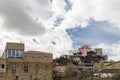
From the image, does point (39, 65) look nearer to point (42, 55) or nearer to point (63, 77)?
point (42, 55)

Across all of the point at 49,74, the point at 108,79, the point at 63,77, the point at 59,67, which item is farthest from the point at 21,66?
the point at 59,67

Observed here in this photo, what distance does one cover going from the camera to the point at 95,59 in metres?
124

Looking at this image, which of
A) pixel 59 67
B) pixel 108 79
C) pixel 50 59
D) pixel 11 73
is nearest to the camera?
pixel 108 79

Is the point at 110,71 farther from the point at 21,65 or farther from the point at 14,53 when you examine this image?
the point at 14,53

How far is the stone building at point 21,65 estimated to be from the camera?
62969 millimetres

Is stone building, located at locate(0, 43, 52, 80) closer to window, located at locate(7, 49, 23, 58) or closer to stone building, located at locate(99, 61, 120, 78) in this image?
window, located at locate(7, 49, 23, 58)

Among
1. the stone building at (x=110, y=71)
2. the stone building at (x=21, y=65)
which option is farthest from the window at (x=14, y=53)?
the stone building at (x=110, y=71)

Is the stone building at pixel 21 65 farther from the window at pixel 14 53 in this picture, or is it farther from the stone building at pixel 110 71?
the stone building at pixel 110 71

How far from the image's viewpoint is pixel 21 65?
210 ft

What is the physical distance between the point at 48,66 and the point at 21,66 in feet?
21.4

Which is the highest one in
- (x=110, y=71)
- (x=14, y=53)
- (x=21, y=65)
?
(x=14, y=53)

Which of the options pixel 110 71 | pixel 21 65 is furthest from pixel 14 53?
pixel 110 71

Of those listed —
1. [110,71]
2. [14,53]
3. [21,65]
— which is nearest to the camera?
[14,53]

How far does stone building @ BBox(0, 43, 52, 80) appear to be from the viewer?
207 feet
